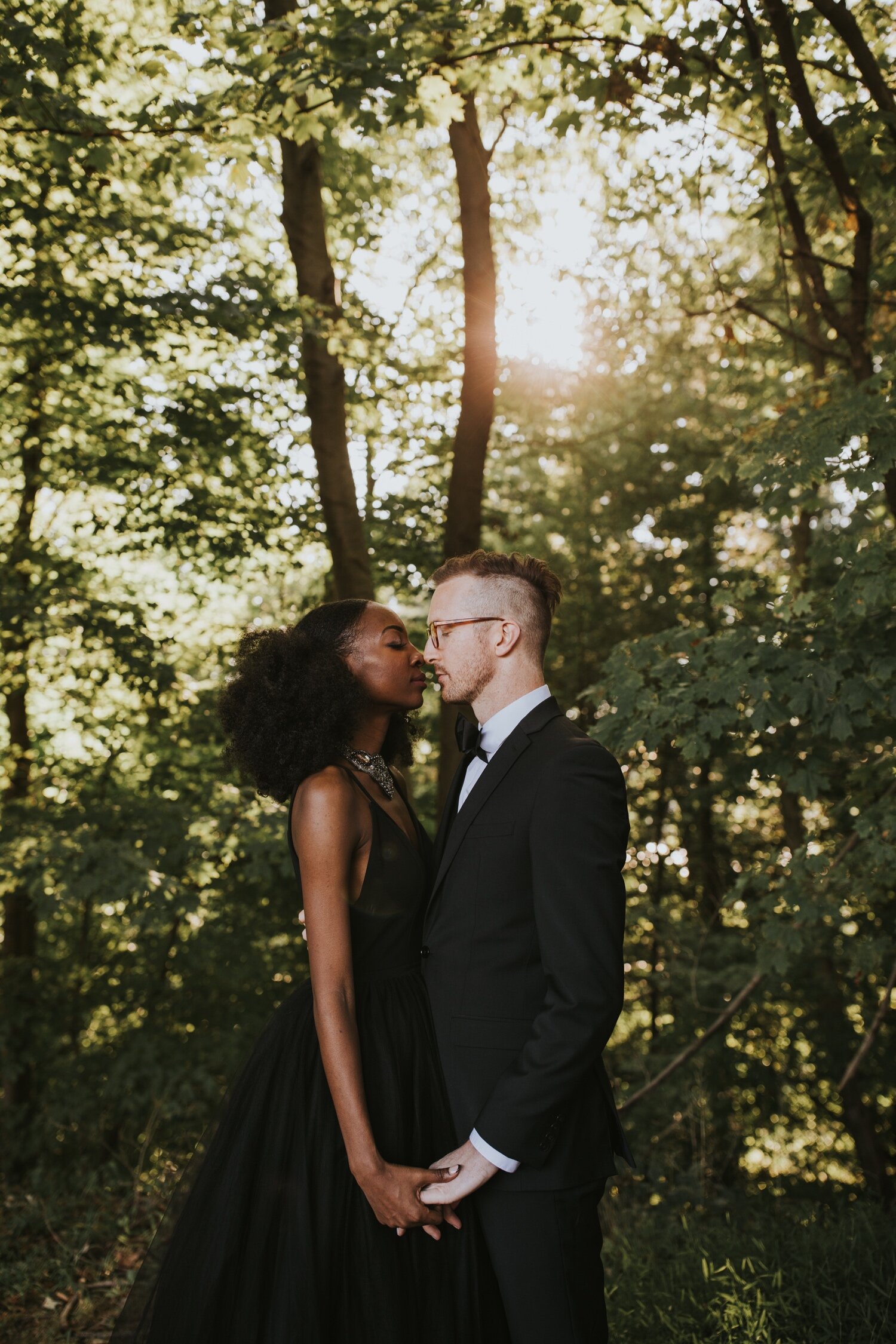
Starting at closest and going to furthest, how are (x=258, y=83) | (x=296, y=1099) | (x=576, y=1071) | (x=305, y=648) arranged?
(x=576, y=1071), (x=296, y=1099), (x=305, y=648), (x=258, y=83)

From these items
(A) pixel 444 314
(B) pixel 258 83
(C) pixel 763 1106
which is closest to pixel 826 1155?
(C) pixel 763 1106

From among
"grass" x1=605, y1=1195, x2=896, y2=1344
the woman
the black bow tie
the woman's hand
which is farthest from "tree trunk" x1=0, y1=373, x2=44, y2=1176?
the woman's hand

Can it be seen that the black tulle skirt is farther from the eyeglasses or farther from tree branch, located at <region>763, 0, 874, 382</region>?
tree branch, located at <region>763, 0, 874, 382</region>

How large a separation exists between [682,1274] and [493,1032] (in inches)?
103

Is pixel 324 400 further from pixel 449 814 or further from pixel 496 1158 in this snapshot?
pixel 496 1158

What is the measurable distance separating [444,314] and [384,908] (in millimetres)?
7898

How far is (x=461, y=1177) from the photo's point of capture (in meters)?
2.04

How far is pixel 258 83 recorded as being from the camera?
425 centimetres

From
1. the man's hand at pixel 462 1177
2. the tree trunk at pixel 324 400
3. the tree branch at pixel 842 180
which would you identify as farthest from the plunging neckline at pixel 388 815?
the tree trunk at pixel 324 400

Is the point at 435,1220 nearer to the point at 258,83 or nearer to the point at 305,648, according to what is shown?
the point at 305,648

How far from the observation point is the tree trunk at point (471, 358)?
5613 mm

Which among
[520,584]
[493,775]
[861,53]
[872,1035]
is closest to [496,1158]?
[493,775]

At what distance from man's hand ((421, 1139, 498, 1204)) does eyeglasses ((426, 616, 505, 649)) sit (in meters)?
1.12

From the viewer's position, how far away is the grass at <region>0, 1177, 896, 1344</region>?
3504mm
